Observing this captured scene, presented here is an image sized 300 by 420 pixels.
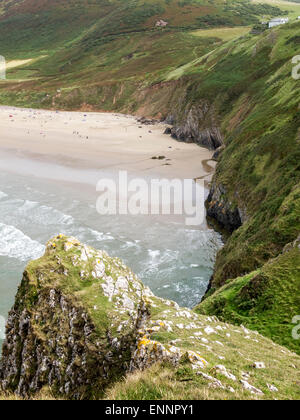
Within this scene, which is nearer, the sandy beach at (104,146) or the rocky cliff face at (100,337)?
the rocky cliff face at (100,337)

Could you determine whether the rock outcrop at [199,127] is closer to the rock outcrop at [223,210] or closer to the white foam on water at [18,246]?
the rock outcrop at [223,210]

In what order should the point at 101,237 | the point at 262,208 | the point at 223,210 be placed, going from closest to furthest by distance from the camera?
1. the point at 262,208
2. the point at 101,237
3. the point at 223,210

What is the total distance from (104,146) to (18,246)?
140ft

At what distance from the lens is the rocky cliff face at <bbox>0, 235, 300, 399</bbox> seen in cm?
872

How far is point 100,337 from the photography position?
10.9 metres

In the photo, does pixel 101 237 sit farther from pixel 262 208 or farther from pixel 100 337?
pixel 100 337

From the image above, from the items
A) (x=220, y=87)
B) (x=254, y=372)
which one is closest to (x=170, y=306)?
(x=254, y=372)

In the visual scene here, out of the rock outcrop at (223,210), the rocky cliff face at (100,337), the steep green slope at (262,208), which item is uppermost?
the rocky cliff face at (100,337)

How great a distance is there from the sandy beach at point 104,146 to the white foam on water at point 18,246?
23.7m

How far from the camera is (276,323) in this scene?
1415 cm

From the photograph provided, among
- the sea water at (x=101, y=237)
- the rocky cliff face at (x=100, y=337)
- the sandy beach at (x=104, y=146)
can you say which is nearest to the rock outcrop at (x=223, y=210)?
the sea water at (x=101, y=237)

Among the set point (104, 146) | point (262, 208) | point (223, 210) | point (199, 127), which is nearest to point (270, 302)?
point (262, 208)

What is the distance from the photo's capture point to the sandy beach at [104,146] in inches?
2237

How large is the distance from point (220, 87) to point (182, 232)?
51.2 meters
